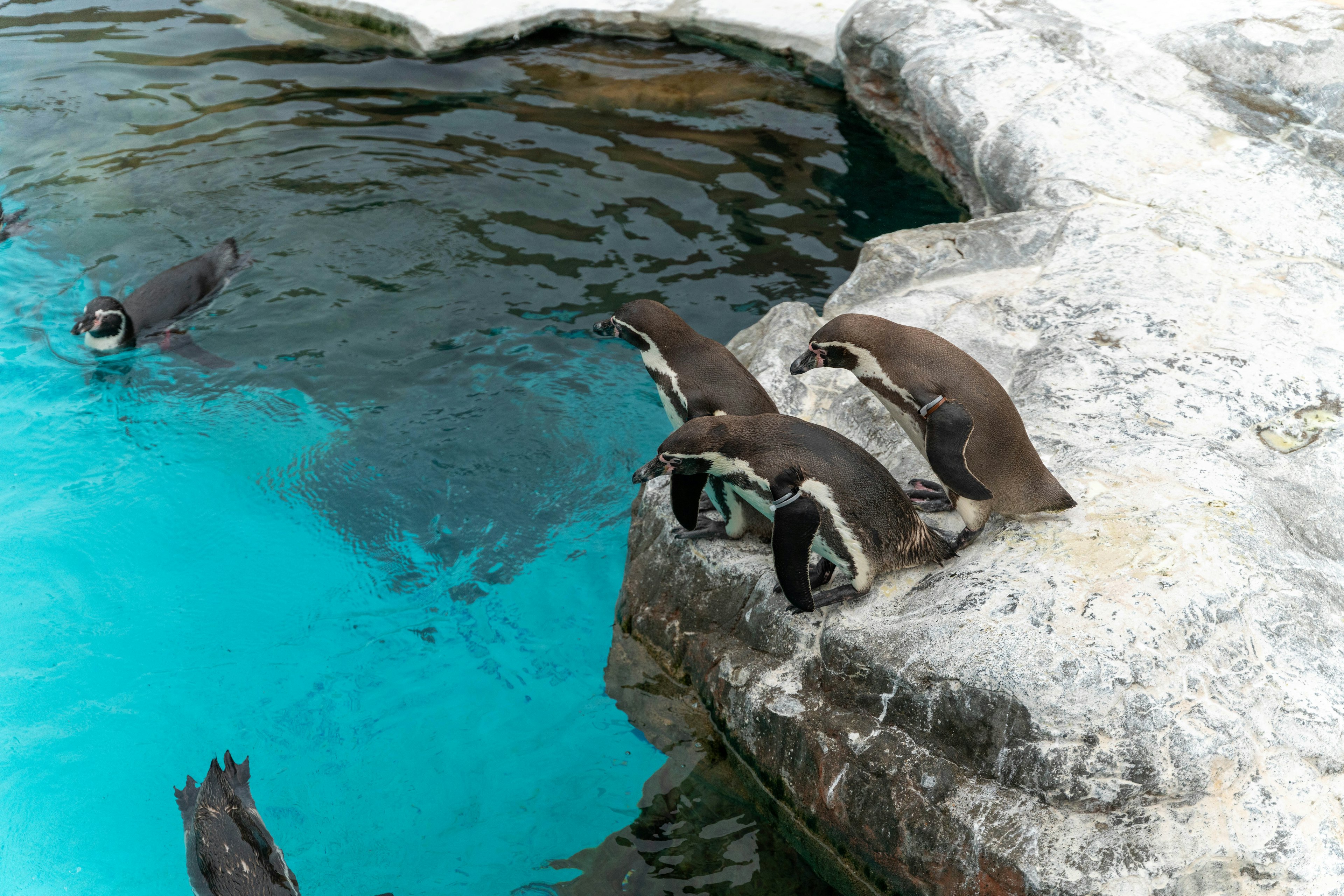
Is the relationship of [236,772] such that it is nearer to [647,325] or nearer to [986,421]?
[647,325]

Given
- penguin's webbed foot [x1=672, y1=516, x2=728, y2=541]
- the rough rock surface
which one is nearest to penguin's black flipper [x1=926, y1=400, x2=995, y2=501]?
the rough rock surface

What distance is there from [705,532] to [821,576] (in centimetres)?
56

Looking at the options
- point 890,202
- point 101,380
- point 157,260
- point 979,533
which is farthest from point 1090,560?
point 157,260

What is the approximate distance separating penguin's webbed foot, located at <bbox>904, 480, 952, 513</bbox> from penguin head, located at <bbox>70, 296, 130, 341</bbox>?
526cm

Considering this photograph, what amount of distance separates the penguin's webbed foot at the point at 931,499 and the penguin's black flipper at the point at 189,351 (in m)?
4.78

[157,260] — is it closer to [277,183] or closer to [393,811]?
[277,183]

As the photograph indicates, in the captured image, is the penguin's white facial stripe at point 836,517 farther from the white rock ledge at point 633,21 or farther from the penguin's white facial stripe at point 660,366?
the white rock ledge at point 633,21

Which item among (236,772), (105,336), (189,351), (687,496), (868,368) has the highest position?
(868,368)

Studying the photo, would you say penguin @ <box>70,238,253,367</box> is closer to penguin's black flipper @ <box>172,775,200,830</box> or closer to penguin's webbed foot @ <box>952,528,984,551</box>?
penguin's black flipper @ <box>172,775,200,830</box>

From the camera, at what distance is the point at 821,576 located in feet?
12.5

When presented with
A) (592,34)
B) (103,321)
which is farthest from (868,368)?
(592,34)

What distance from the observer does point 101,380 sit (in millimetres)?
6527

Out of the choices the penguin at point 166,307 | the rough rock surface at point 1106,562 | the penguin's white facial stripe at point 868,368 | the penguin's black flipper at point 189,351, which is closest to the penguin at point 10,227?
the penguin at point 166,307

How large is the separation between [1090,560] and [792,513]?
3.18 ft
